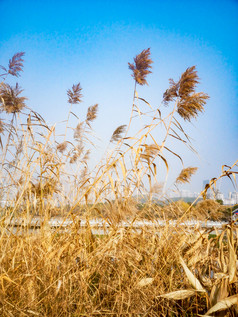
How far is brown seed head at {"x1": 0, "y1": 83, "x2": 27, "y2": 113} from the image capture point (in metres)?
2.16

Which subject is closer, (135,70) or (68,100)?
(135,70)

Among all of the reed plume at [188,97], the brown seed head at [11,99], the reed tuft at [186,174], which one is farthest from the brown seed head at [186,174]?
the brown seed head at [11,99]

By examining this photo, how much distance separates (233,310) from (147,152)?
120cm

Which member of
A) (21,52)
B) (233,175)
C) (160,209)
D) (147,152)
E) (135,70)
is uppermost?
(21,52)

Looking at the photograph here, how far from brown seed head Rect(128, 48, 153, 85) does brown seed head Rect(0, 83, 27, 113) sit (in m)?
0.90

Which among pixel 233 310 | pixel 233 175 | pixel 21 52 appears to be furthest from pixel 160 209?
pixel 21 52

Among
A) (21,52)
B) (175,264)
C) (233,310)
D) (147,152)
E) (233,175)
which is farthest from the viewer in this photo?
(21,52)

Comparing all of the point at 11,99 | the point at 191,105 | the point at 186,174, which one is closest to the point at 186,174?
the point at 186,174

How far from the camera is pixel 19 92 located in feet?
7.26

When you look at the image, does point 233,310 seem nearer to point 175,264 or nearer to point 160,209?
point 175,264

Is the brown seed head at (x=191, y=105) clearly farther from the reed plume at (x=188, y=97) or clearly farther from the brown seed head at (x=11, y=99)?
the brown seed head at (x=11, y=99)

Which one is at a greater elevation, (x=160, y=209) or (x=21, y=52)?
(x=21, y=52)

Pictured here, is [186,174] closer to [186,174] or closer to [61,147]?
[186,174]

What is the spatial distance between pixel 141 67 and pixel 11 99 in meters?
1.06
